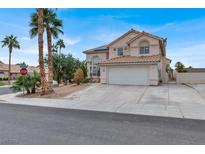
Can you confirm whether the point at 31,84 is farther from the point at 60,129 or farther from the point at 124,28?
the point at 124,28

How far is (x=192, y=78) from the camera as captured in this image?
22.6 meters

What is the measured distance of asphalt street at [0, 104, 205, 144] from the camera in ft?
16.7

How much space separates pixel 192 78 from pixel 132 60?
8447 mm

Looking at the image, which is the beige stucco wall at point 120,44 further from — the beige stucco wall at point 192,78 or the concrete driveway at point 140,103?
the concrete driveway at point 140,103

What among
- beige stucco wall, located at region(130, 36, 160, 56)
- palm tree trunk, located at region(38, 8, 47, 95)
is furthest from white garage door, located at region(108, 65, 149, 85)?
palm tree trunk, located at region(38, 8, 47, 95)

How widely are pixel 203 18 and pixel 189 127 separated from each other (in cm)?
1292

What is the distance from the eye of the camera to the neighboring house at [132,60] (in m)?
20.2

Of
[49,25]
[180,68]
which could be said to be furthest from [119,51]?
[180,68]

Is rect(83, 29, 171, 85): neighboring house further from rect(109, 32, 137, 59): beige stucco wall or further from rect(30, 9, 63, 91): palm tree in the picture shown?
rect(30, 9, 63, 91): palm tree

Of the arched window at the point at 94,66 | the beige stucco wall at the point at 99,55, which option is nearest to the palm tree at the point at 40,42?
the arched window at the point at 94,66

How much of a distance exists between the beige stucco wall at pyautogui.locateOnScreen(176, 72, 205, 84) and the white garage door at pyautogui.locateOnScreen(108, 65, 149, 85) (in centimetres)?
575
